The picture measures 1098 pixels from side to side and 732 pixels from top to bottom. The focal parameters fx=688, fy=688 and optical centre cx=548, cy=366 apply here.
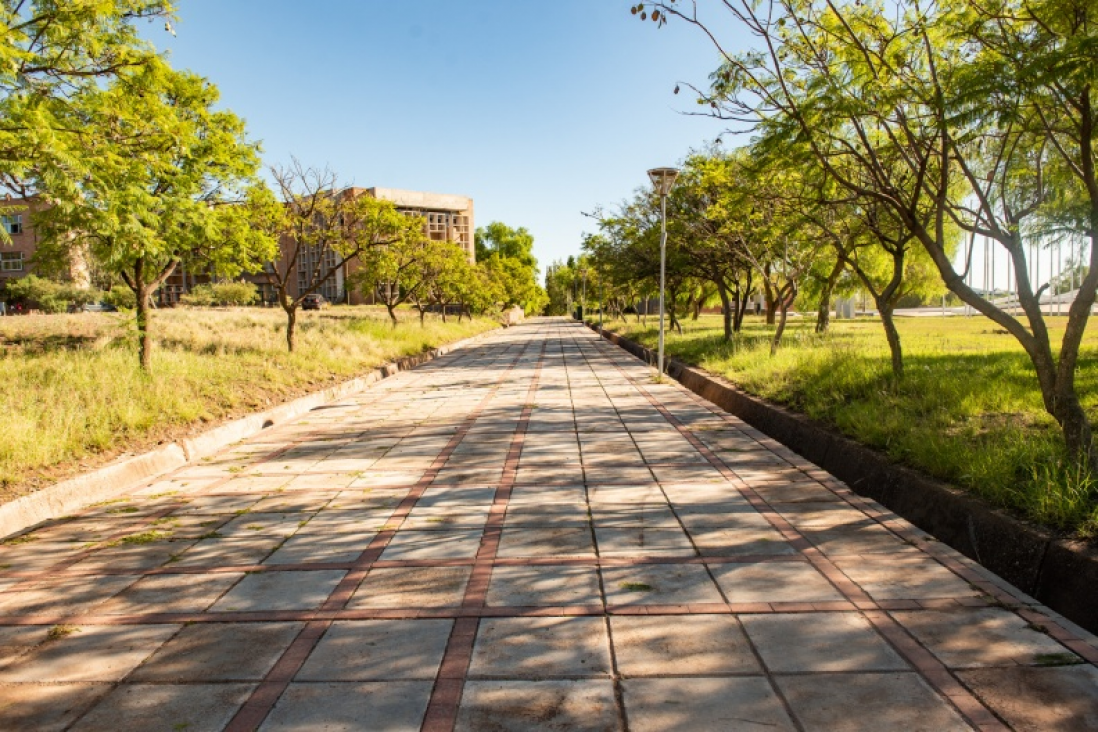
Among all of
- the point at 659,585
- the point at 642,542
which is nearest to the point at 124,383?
the point at 642,542

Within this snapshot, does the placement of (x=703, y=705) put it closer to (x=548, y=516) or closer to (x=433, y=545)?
(x=433, y=545)

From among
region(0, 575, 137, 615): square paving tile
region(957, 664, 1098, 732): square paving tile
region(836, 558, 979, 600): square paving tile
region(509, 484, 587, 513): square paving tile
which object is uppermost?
region(957, 664, 1098, 732): square paving tile

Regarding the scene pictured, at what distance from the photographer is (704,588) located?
3.87 metres

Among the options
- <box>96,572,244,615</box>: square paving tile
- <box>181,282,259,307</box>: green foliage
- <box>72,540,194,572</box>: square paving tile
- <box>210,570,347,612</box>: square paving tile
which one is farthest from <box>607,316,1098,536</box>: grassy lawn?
<box>181,282,259,307</box>: green foliage

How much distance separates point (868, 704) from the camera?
8.89 feet

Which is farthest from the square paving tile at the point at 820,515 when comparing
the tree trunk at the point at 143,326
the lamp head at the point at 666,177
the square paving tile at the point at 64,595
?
the lamp head at the point at 666,177

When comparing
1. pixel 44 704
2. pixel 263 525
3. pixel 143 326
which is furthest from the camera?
pixel 143 326

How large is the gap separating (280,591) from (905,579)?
3598 mm

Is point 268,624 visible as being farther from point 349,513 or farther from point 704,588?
point 704,588

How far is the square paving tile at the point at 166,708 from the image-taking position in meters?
2.65

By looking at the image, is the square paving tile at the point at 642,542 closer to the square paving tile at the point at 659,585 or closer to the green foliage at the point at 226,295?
A: the square paving tile at the point at 659,585

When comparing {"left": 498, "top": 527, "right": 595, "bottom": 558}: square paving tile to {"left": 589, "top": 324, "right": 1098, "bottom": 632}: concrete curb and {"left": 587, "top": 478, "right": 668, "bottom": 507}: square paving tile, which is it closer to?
{"left": 587, "top": 478, "right": 668, "bottom": 507}: square paving tile

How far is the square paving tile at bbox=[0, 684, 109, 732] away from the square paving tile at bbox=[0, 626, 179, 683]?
67 millimetres

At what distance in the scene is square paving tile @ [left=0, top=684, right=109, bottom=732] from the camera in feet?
8.78
